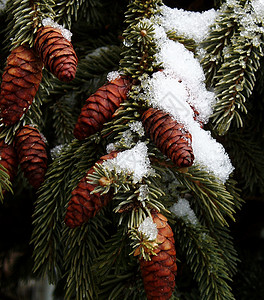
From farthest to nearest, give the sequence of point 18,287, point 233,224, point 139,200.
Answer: point 233,224 → point 18,287 → point 139,200

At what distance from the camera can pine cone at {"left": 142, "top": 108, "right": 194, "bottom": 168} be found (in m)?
0.64

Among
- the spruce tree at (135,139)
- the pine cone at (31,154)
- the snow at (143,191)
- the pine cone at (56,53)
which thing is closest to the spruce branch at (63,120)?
the spruce tree at (135,139)

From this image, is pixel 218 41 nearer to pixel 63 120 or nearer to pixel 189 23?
pixel 189 23

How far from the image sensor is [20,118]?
33.1 inches

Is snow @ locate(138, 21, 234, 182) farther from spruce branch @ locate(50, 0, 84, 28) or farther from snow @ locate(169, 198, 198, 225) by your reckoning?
spruce branch @ locate(50, 0, 84, 28)

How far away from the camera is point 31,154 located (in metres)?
0.81

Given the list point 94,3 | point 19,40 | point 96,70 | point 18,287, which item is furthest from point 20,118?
point 18,287

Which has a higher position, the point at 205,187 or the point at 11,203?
the point at 205,187

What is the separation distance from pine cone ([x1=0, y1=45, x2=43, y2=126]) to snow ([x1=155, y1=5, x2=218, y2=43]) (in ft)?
1.24

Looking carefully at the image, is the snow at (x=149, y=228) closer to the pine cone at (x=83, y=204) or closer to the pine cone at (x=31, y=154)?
the pine cone at (x=83, y=204)

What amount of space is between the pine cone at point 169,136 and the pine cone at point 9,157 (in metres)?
0.35

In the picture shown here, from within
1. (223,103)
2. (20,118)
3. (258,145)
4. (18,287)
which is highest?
(20,118)

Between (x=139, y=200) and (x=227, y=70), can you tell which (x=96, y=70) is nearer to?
(x=227, y=70)

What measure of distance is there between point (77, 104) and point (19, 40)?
0.41 meters
